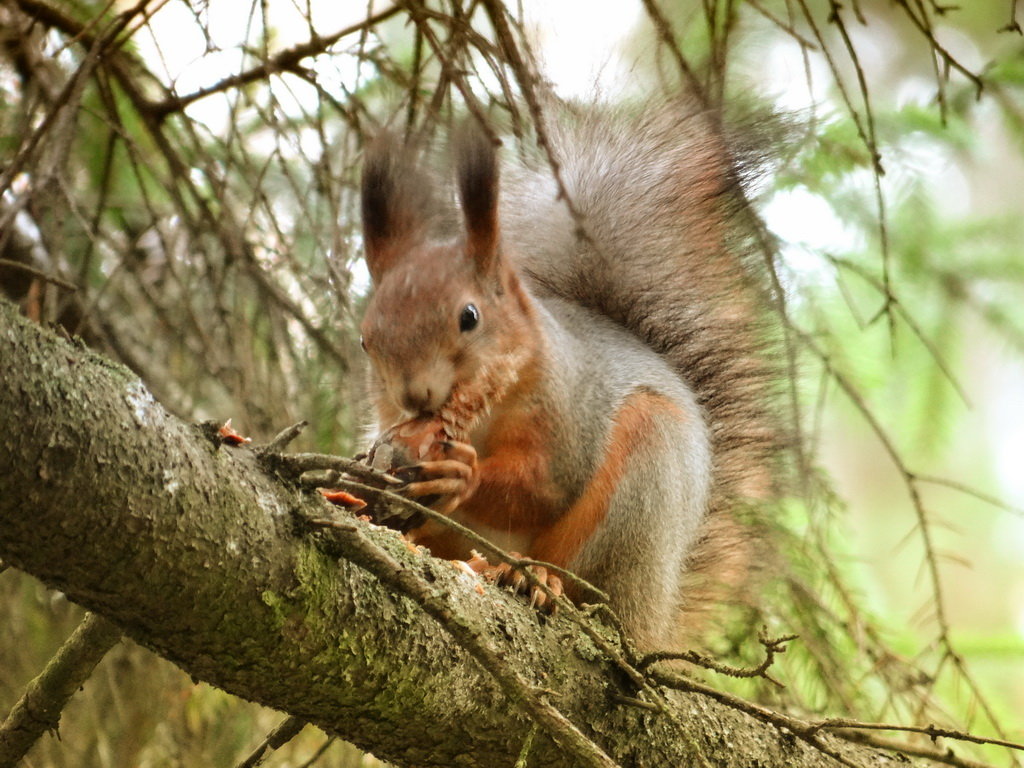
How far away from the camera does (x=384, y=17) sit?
148cm

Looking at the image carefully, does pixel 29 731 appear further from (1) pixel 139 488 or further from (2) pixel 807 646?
(2) pixel 807 646

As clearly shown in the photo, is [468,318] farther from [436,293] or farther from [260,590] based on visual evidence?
[260,590]

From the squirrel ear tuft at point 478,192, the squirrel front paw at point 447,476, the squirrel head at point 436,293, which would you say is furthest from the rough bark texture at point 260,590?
the squirrel ear tuft at point 478,192

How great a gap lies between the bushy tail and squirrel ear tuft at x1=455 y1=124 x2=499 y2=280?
0.23 metres

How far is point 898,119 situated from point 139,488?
5.82ft

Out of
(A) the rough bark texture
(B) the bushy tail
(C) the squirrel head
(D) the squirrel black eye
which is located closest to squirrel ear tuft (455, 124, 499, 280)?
(C) the squirrel head

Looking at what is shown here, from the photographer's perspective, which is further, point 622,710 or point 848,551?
point 848,551

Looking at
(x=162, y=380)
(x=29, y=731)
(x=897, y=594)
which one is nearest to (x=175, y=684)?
(x=162, y=380)

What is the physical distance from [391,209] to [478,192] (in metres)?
0.17

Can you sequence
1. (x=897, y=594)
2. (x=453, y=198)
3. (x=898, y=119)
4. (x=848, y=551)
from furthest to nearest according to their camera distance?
(x=897, y=594), (x=848, y=551), (x=898, y=119), (x=453, y=198)

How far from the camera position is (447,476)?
1414 millimetres

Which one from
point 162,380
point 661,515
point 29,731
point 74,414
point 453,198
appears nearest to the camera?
point 74,414

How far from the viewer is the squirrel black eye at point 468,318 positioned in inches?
59.7

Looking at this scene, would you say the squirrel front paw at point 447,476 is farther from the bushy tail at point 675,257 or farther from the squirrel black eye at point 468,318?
the bushy tail at point 675,257
